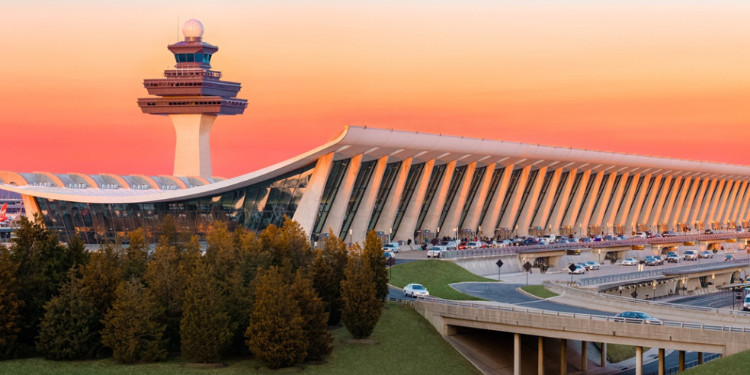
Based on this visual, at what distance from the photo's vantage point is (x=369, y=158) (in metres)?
92.2

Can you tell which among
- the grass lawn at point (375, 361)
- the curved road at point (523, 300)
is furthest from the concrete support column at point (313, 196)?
the grass lawn at point (375, 361)

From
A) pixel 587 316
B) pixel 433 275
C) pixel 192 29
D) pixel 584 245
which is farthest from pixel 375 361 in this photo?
pixel 192 29

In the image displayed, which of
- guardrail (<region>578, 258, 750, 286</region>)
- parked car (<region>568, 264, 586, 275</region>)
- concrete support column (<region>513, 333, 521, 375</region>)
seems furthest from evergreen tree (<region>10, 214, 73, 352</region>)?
parked car (<region>568, 264, 586, 275</region>)

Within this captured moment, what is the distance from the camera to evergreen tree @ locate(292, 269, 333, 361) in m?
47.9

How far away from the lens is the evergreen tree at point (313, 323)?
157ft

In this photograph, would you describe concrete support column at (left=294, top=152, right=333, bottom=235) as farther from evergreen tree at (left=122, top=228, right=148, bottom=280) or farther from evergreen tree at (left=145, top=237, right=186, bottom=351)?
evergreen tree at (left=145, top=237, right=186, bottom=351)

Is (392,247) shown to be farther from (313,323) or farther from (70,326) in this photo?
(70,326)

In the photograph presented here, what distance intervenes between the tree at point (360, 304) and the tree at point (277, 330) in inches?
216

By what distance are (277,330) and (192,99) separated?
369 ft

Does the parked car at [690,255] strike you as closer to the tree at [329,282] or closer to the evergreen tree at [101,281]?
the tree at [329,282]

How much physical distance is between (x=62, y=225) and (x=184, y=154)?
7080 centimetres

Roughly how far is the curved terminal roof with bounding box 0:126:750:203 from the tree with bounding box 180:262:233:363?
36881 mm

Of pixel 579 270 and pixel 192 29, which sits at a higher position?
pixel 192 29

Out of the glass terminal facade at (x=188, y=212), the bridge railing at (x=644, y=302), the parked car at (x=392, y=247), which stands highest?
the glass terminal facade at (x=188, y=212)
